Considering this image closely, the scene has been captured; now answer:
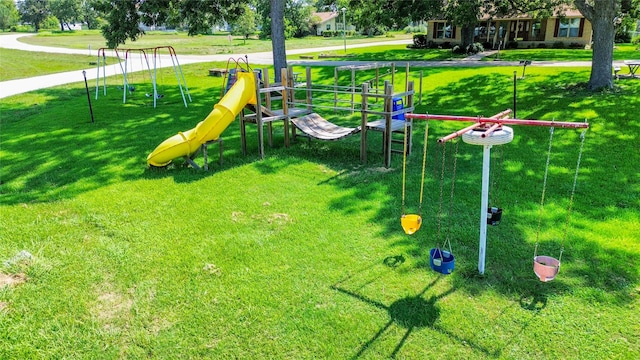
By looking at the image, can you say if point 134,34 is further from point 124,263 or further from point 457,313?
point 457,313

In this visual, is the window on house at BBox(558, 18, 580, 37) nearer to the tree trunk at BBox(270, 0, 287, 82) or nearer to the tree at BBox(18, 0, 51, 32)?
the tree trunk at BBox(270, 0, 287, 82)

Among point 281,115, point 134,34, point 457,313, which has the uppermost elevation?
point 134,34

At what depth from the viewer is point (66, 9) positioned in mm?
93812

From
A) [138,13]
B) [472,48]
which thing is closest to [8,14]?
[138,13]

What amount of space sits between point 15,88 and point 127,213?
17908 millimetres

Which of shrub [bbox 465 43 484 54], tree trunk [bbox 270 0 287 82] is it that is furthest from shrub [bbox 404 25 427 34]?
tree trunk [bbox 270 0 287 82]

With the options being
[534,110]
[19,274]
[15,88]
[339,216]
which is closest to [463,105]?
[534,110]

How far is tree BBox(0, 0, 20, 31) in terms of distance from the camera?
9531 cm

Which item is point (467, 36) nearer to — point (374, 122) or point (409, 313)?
point (374, 122)

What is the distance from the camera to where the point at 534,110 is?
11.5m

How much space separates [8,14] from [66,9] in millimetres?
15086

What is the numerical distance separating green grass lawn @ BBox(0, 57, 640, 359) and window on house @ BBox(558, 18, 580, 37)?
26806mm

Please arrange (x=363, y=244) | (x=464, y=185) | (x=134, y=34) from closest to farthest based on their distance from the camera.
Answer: (x=363, y=244) < (x=464, y=185) < (x=134, y=34)

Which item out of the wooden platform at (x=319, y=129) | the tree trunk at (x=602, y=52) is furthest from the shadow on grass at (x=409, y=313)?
the tree trunk at (x=602, y=52)
